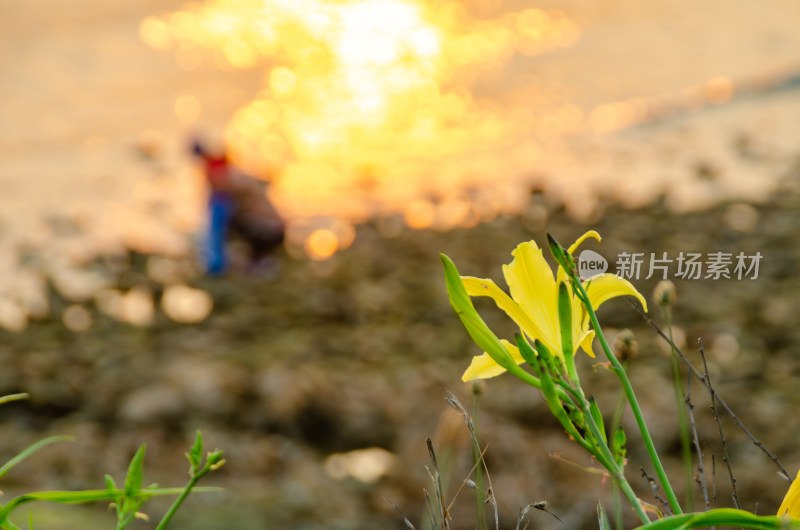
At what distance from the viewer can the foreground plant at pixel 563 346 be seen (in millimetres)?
553

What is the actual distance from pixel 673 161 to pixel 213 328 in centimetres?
608

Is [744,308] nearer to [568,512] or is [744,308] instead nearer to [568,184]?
[568,512]

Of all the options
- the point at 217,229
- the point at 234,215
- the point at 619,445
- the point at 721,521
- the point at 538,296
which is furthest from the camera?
the point at 234,215

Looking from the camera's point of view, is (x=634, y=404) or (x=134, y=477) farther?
(x=134, y=477)

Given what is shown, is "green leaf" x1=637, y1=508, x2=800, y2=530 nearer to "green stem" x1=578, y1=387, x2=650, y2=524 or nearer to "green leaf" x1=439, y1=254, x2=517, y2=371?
"green stem" x1=578, y1=387, x2=650, y2=524

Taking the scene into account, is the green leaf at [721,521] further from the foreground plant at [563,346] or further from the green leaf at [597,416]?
the green leaf at [597,416]

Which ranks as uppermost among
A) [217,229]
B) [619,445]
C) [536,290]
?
[536,290]

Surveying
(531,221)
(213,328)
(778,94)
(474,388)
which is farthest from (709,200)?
(474,388)

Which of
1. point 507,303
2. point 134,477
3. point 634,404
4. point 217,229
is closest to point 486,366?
point 507,303

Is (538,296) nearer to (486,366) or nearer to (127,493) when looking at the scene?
(486,366)

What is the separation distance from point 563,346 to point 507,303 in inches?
2.7

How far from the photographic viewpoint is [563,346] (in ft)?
2.13

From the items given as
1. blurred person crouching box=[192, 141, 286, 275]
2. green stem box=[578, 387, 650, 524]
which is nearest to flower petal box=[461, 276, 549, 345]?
green stem box=[578, 387, 650, 524]

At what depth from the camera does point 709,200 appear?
7.86 m
